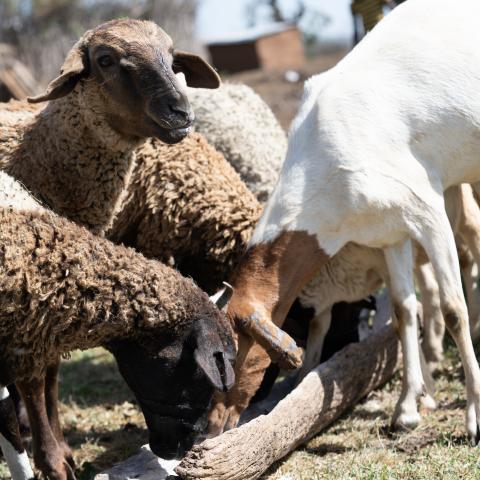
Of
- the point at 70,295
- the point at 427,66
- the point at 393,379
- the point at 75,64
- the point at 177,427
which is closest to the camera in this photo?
the point at 70,295

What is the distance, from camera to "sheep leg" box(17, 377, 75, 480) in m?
5.16

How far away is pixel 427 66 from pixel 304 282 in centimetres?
158

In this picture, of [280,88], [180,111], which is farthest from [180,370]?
[280,88]

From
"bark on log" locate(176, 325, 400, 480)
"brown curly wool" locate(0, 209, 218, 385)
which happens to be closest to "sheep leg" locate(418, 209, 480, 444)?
"bark on log" locate(176, 325, 400, 480)

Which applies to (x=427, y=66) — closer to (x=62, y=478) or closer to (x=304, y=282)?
(x=304, y=282)

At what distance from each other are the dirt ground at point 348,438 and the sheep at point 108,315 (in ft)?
3.01

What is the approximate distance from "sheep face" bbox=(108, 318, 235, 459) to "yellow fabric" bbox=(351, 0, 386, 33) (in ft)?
17.1

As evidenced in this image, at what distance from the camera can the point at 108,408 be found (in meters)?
7.10

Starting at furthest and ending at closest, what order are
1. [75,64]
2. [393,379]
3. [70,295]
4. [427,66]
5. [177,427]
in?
[393,379] < [427,66] < [75,64] < [177,427] < [70,295]

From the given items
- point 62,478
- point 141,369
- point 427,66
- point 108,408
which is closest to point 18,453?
point 62,478

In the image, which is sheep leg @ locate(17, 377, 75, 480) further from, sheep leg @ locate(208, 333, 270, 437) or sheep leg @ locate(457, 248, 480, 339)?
sheep leg @ locate(457, 248, 480, 339)

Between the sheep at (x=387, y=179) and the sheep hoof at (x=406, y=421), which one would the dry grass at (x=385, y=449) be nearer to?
the sheep hoof at (x=406, y=421)

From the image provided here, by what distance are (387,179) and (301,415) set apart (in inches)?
58.8

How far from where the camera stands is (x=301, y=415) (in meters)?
5.48
